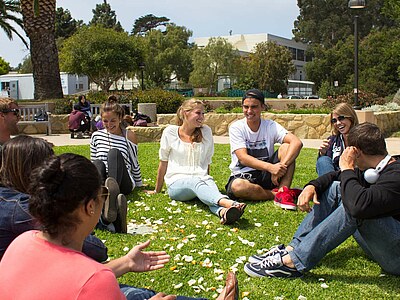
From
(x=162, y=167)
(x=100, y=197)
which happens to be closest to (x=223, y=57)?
(x=162, y=167)

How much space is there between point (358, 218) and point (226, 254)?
1.20m

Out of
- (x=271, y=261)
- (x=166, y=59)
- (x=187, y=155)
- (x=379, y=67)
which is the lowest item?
(x=271, y=261)

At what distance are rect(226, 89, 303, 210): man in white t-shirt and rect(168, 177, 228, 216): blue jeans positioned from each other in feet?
1.24

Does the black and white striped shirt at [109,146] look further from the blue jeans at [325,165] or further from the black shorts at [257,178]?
the blue jeans at [325,165]

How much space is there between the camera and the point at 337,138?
509cm

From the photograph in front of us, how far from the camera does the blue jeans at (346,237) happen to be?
3.06 meters

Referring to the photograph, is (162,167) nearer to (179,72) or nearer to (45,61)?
(45,61)

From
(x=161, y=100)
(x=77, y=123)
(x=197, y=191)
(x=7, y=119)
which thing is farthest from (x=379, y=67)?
(x=7, y=119)

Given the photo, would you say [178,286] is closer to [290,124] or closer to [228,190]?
[228,190]

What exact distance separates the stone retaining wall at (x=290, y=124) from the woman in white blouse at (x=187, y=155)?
6.67 meters

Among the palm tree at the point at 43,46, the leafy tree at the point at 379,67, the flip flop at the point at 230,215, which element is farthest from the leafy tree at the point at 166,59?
the flip flop at the point at 230,215

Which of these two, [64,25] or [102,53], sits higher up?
[64,25]

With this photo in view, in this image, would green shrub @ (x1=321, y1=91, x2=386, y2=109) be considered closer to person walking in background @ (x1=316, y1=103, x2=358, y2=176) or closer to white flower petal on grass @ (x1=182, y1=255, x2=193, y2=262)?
person walking in background @ (x1=316, y1=103, x2=358, y2=176)

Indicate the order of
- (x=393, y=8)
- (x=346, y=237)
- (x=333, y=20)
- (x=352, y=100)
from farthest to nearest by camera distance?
(x=333, y=20) < (x=393, y=8) < (x=352, y=100) < (x=346, y=237)
